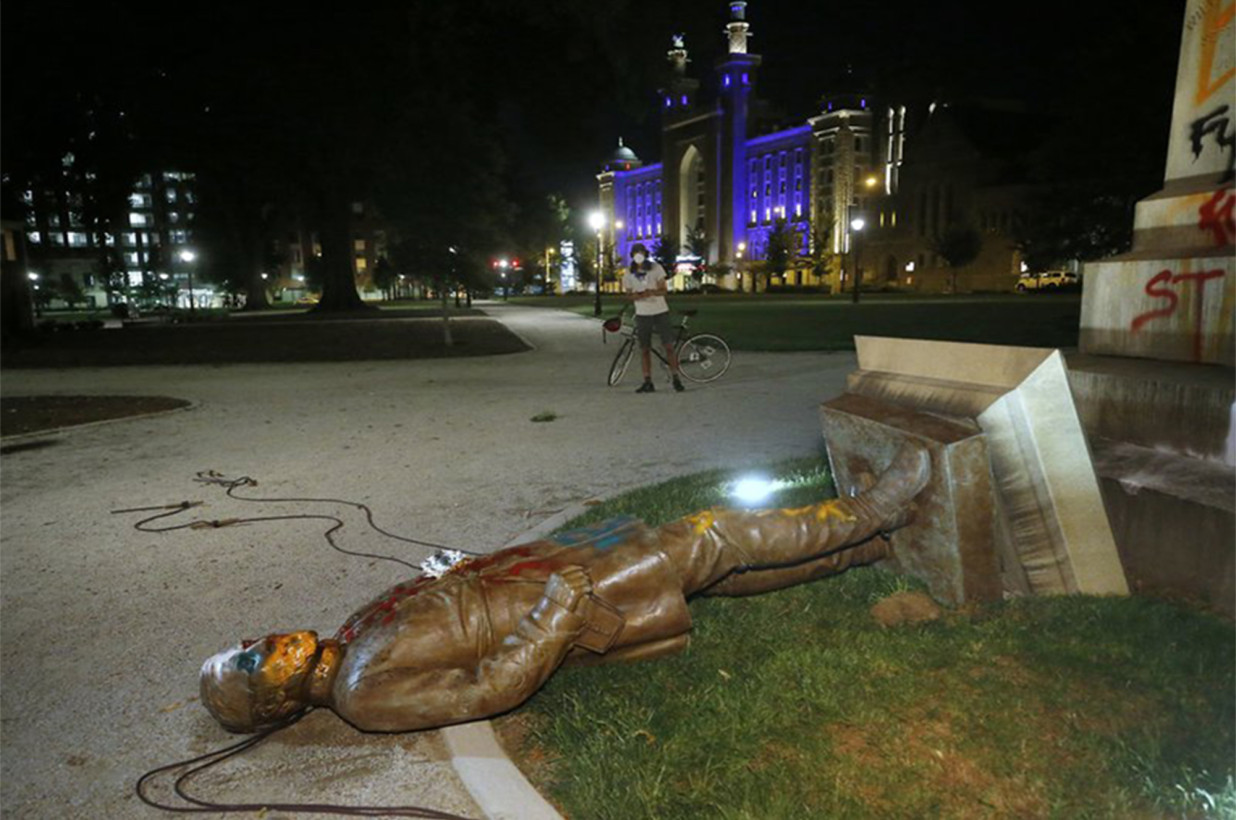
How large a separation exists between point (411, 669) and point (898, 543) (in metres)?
2.33

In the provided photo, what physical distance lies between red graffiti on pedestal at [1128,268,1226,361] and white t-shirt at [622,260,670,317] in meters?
7.31

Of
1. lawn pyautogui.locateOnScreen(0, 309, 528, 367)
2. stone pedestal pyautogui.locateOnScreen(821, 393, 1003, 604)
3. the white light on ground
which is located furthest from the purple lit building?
stone pedestal pyautogui.locateOnScreen(821, 393, 1003, 604)

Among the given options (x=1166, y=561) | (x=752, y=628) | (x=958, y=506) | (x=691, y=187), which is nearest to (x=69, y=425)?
(x=752, y=628)

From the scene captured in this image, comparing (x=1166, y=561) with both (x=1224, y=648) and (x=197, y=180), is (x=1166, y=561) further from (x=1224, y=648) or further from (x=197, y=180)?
(x=197, y=180)

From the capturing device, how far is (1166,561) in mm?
3631

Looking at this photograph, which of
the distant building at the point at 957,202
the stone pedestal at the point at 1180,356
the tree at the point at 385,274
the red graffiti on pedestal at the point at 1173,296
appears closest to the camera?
the stone pedestal at the point at 1180,356

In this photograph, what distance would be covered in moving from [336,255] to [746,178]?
87.1 meters

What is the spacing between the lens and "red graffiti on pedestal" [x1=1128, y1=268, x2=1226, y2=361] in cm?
427

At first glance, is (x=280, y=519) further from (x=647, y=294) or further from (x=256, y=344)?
(x=256, y=344)

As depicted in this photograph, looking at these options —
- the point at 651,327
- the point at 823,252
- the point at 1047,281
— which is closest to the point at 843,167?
the point at 823,252

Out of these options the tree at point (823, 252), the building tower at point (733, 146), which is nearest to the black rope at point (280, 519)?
the tree at point (823, 252)

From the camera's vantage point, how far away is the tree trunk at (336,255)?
43188 millimetres

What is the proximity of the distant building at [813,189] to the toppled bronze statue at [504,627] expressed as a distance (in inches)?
2842

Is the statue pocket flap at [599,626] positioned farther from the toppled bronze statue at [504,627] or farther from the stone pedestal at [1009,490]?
the stone pedestal at [1009,490]
